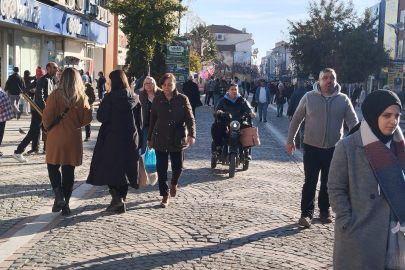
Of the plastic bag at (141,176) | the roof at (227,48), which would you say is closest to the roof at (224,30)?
the roof at (227,48)

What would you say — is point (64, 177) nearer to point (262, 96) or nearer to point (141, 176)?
point (141, 176)

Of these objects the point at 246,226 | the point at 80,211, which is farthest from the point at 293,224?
the point at 80,211

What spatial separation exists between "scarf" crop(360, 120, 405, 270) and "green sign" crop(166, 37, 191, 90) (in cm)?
3212

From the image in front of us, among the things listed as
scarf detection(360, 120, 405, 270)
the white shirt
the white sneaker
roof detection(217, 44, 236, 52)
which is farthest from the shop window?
roof detection(217, 44, 236, 52)

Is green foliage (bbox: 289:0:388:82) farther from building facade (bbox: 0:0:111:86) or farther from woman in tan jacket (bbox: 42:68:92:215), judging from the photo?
woman in tan jacket (bbox: 42:68:92:215)

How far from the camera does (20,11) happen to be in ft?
75.9

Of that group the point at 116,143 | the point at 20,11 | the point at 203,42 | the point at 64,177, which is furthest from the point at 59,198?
the point at 203,42

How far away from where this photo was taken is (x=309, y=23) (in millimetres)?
50719

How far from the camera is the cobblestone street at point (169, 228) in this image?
5.48 metres

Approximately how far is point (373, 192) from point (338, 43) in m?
48.6

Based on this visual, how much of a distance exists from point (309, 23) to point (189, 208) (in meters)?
45.1

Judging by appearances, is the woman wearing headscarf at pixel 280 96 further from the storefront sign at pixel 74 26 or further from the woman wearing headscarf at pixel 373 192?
the woman wearing headscarf at pixel 373 192

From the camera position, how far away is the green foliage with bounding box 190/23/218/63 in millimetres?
78881

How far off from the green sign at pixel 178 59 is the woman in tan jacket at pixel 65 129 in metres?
28.3
